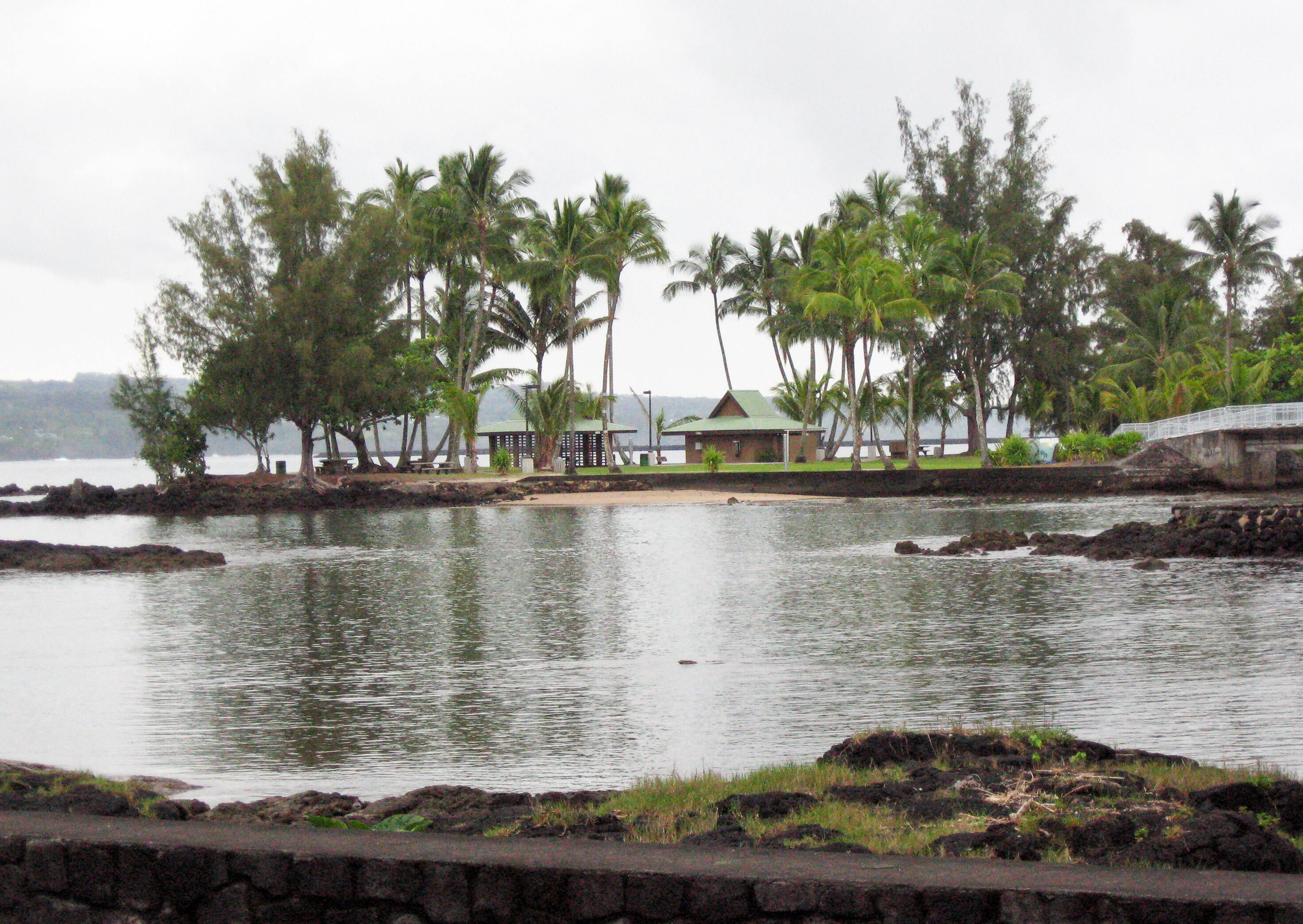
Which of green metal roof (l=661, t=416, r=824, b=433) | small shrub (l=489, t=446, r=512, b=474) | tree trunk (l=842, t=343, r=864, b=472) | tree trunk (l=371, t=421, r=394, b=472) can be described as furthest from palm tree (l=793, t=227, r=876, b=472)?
tree trunk (l=371, t=421, r=394, b=472)

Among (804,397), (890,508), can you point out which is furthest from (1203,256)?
(890,508)

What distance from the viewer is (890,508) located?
43.2m

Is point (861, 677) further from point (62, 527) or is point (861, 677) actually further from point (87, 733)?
point (62, 527)

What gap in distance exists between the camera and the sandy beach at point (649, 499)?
48719 mm

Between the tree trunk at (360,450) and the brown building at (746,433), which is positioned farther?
the brown building at (746,433)

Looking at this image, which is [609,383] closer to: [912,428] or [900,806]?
[912,428]

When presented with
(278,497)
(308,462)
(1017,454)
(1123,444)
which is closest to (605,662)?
(278,497)

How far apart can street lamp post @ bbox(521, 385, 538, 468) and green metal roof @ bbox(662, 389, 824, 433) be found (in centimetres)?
828

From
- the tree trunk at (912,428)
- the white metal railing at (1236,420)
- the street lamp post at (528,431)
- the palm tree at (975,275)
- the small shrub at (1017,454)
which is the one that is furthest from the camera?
the street lamp post at (528,431)

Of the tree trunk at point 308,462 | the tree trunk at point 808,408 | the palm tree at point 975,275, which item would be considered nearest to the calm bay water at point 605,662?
the tree trunk at point 308,462

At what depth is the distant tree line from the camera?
51.5 meters

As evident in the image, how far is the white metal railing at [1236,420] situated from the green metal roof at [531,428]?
78.6 ft

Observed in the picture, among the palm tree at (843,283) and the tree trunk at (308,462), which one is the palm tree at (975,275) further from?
the tree trunk at (308,462)

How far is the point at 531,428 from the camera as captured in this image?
6688 cm
